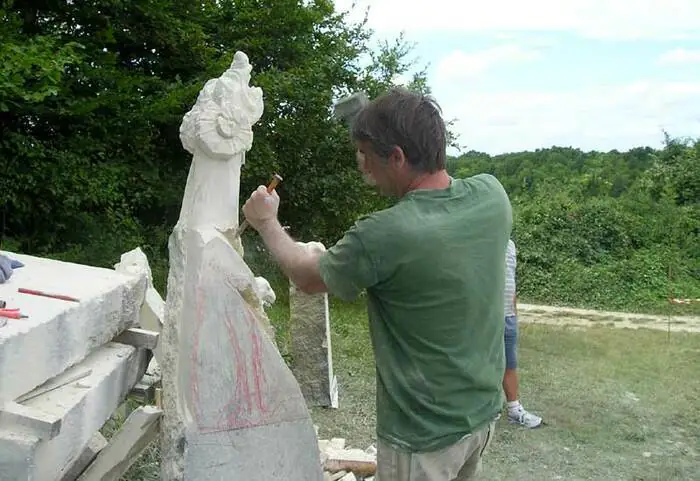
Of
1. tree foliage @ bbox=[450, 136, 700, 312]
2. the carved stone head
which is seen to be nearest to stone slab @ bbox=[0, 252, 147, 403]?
the carved stone head

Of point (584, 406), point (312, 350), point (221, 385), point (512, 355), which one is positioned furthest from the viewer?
point (584, 406)

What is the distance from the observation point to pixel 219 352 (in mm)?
2420

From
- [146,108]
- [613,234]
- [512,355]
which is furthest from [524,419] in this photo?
[613,234]

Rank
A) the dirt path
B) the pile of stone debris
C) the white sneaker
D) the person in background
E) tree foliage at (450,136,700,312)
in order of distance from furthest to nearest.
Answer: tree foliage at (450,136,700,312)
the dirt path
the white sneaker
the person in background
the pile of stone debris

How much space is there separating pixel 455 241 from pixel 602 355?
20.7ft

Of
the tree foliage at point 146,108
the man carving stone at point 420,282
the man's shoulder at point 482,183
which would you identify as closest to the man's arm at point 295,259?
the man carving stone at point 420,282

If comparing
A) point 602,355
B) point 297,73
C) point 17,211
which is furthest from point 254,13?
point 602,355

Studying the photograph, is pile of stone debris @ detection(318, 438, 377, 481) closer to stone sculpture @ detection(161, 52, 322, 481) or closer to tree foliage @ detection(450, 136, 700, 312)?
stone sculpture @ detection(161, 52, 322, 481)

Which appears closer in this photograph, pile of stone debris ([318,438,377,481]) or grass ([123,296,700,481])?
pile of stone debris ([318,438,377,481])

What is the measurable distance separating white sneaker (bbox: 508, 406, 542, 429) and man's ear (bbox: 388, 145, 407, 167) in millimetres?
3780

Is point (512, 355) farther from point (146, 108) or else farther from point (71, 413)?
point (146, 108)

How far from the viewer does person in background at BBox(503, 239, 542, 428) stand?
15.6 feet

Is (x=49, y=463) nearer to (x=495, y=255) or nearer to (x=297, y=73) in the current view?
(x=495, y=255)

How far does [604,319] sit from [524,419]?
16.2 feet
